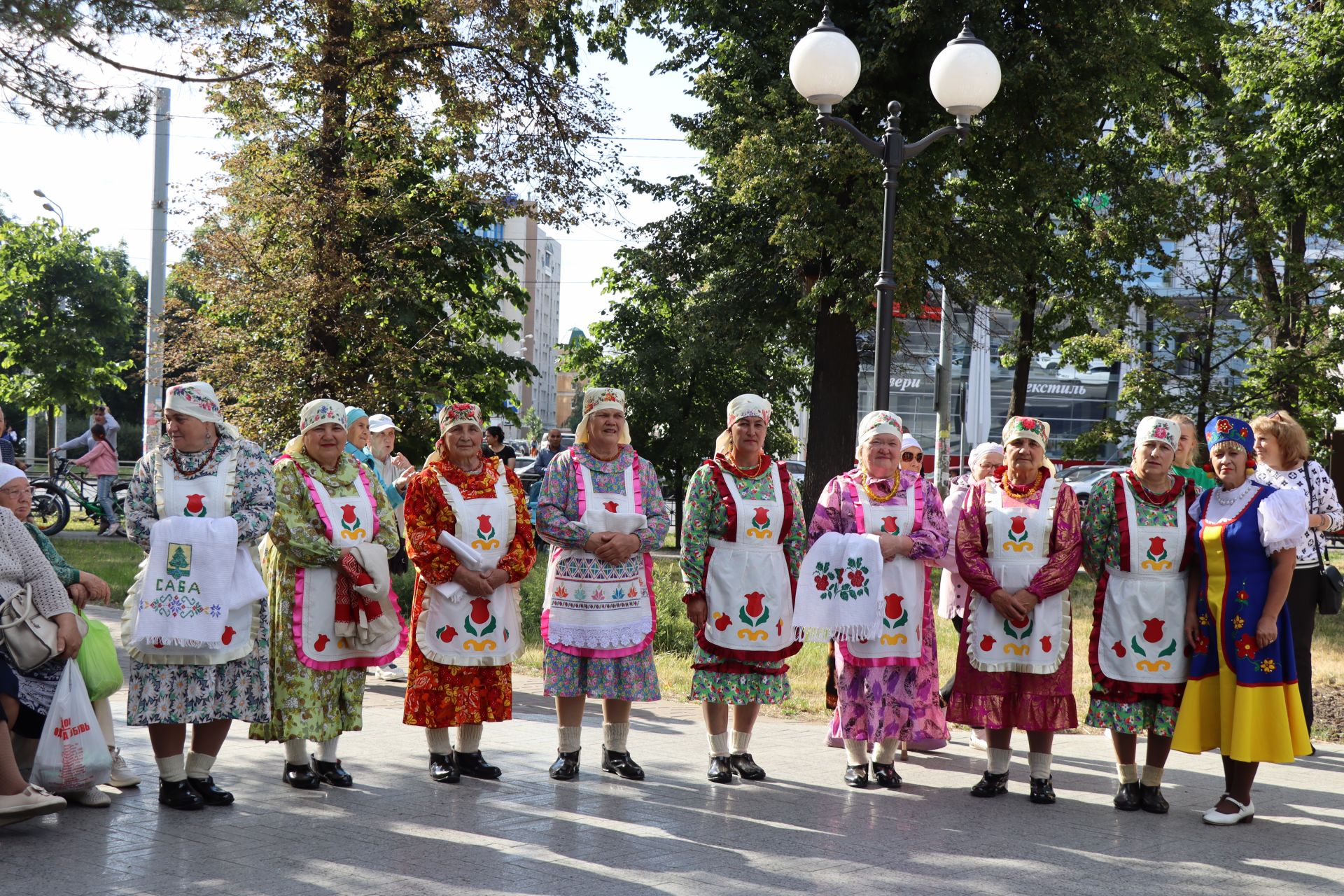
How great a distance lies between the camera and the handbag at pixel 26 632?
5.75m

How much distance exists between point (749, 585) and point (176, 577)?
295 cm

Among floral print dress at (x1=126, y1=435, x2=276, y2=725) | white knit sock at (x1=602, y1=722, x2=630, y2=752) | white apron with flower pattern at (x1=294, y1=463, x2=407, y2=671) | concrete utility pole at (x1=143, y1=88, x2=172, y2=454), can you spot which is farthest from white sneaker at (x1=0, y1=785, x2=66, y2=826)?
concrete utility pole at (x1=143, y1=88, x2=172, y2=454)

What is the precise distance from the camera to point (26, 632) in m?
5.77

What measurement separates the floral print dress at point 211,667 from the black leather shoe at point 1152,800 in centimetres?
451

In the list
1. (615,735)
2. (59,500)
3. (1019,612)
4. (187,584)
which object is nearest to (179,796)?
(187,584)

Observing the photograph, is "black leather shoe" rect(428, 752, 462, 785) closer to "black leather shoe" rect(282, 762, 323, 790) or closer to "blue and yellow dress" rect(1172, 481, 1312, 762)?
"black leather shoe" rect(282, 762, 323, 790)

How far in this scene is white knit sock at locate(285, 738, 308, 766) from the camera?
21.9 ft

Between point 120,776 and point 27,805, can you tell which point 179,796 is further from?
point 27,805

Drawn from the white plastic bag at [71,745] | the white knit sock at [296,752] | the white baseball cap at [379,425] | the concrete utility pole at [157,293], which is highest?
the concrete utility pole at [157,293]

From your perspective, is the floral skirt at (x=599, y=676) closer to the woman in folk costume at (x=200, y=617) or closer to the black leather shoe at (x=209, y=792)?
the woman in folk costume at (x=200, y=617)

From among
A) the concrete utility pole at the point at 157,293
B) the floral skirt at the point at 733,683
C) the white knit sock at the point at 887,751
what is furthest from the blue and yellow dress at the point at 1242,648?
the concrete utility pole at the point at 157,293

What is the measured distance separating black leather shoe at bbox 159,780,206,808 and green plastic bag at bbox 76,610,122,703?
1.79 feet

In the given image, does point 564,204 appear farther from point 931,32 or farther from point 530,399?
point 530,399

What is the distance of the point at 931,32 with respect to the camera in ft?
53.2
